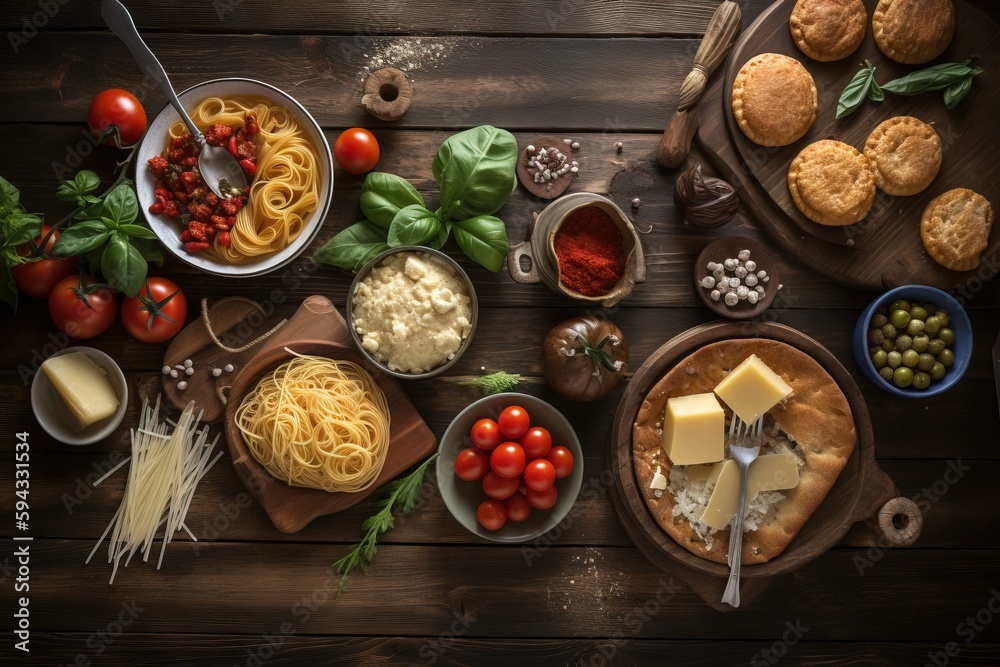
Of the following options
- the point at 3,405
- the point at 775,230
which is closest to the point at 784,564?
the point at 775,230

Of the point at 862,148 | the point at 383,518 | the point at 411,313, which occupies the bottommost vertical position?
the point at 383,518

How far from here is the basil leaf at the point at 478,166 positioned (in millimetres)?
2809

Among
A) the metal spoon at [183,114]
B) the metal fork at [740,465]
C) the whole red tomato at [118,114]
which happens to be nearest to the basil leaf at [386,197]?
the metal spoon at [183,114]

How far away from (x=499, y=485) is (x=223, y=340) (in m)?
1.43

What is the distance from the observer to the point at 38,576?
306 cm

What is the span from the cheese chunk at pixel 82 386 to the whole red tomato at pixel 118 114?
1.01m

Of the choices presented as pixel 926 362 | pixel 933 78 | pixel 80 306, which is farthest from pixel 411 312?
pixel 933 78

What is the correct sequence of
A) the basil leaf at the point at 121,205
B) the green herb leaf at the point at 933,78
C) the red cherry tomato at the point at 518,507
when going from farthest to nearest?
1. the green herb leaf at the point at 933,78
2. the red cherry tomato at the point at 518,507
3. the basil leaf at the point at 121,205

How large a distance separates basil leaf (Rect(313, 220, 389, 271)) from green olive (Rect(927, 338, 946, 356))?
249 centimetres

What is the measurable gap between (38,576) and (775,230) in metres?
3.73

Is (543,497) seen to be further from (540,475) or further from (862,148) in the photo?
(862,148)

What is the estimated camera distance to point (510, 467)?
2.77m

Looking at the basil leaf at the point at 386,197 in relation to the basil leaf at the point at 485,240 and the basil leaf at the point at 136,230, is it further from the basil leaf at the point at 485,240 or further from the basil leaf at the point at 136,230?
the basil leaf at the point at 136,230

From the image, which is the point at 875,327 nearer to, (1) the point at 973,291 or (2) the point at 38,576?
(1) the point at 973,291
